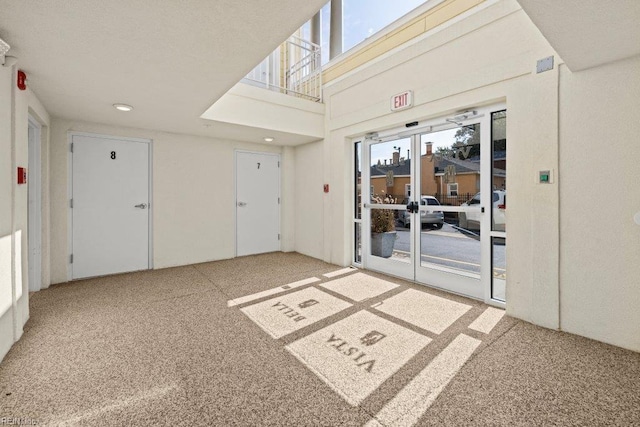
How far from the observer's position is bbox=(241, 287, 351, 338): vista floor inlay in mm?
2695

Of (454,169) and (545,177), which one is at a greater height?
(454,169)

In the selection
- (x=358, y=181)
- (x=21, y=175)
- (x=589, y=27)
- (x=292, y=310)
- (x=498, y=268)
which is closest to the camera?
(x=589, y=27)

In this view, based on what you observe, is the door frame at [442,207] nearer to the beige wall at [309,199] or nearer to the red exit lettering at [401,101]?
the red exit lettering at [401,101]

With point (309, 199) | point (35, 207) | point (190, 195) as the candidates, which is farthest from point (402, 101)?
point (35, 207)

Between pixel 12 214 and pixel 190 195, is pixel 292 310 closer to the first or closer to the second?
pixel 12 214

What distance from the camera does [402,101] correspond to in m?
3.81

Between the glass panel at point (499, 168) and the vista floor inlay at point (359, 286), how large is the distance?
4.81 ft

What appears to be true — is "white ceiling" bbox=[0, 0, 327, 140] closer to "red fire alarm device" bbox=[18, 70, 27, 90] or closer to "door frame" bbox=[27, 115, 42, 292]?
"red fire alarm device" bbox=[18, 70, 27, 90]

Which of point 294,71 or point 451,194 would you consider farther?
point 294,71

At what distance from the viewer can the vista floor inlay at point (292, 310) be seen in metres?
2.70

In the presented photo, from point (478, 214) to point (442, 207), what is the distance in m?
0.45

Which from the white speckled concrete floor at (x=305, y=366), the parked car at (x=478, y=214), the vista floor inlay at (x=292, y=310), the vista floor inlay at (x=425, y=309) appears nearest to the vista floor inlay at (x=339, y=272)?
the vista floor inlay at (x=292, y=310)

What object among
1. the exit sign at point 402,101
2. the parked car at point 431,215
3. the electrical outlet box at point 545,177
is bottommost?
the parked car at point 431,215

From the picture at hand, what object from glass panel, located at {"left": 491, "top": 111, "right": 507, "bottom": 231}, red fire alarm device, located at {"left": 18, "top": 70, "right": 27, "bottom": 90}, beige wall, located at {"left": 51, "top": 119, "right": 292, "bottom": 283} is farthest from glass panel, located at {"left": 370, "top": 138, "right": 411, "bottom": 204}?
red fire alarm device, located at {"left": 18, "top": 70, "right": 27, "bottom": 90}
